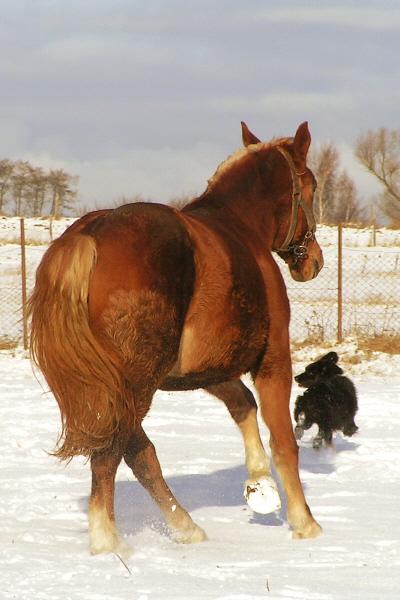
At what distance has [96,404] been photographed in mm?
4902

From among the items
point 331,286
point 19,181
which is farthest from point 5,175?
point 331,286

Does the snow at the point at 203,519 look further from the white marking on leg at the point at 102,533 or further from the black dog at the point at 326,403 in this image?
the black dog at the point at 326,403

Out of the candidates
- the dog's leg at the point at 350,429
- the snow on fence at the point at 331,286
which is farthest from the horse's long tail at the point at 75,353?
the snow on fence at the point at 331,286

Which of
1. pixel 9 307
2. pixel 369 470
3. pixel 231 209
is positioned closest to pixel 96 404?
pixel 231 209

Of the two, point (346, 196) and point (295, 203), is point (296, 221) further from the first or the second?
point (346, 196)

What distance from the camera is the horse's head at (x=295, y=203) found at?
6238 mm

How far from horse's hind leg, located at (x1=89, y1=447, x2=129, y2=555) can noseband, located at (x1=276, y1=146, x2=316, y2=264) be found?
2.10 metres

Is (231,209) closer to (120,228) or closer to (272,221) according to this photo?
(272,221)

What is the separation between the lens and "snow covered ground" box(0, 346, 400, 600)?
14.4 ft

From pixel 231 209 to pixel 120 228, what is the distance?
131 cm

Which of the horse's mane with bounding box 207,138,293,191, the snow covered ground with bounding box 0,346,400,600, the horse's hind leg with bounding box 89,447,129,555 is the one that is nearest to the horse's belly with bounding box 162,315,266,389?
the horse's hind leg with bounding box 89,447,129,555

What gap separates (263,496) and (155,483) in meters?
0.66

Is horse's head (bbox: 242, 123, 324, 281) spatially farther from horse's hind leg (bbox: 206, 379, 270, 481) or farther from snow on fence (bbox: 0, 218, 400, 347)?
snow on fence (bbox: 0, 218, 400, 347)

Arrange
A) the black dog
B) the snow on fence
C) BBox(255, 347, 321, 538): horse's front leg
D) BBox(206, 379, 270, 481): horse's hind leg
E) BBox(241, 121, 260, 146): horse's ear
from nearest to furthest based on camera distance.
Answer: BBox(255, 347, 321, 538): horse's front leg → BBox(206, 379, 270, 481): horse's hind leg → BBox(241, 121, 260, 146): horse's ear → the black dog → the snow on fence
